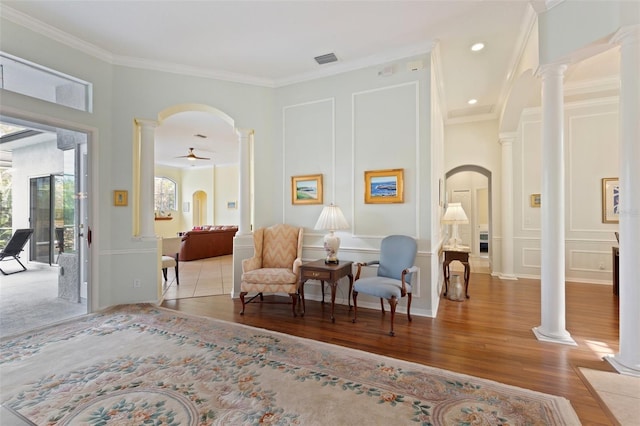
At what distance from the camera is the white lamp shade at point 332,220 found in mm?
3826

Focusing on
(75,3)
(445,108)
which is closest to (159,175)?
(75,3)

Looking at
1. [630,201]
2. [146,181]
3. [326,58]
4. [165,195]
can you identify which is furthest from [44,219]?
[630,201]

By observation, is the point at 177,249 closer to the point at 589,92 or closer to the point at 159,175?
the point at 159,175

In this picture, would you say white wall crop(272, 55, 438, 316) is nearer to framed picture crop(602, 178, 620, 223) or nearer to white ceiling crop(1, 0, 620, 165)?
white ceiling crop(1, 0, 620, 165)

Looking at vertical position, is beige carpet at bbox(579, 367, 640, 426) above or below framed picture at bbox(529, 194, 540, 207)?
below

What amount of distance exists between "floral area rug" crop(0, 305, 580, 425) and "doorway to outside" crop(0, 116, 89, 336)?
1101mm

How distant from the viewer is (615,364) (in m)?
2.43

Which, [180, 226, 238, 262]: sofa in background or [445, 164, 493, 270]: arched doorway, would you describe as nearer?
[180, 226, 238, 262]: sofa in background

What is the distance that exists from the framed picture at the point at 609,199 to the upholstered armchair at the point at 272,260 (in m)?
5.56

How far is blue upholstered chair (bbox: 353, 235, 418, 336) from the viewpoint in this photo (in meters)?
3.20

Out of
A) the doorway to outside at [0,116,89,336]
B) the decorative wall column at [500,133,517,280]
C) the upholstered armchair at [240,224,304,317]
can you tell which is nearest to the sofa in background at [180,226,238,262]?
the doorway to outside at [0,116,89,336]

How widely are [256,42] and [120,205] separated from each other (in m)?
2.84

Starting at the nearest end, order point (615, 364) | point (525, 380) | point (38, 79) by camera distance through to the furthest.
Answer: point (525, 380), point (615, 364), point (38, 79)

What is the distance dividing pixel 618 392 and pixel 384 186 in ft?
9.13
